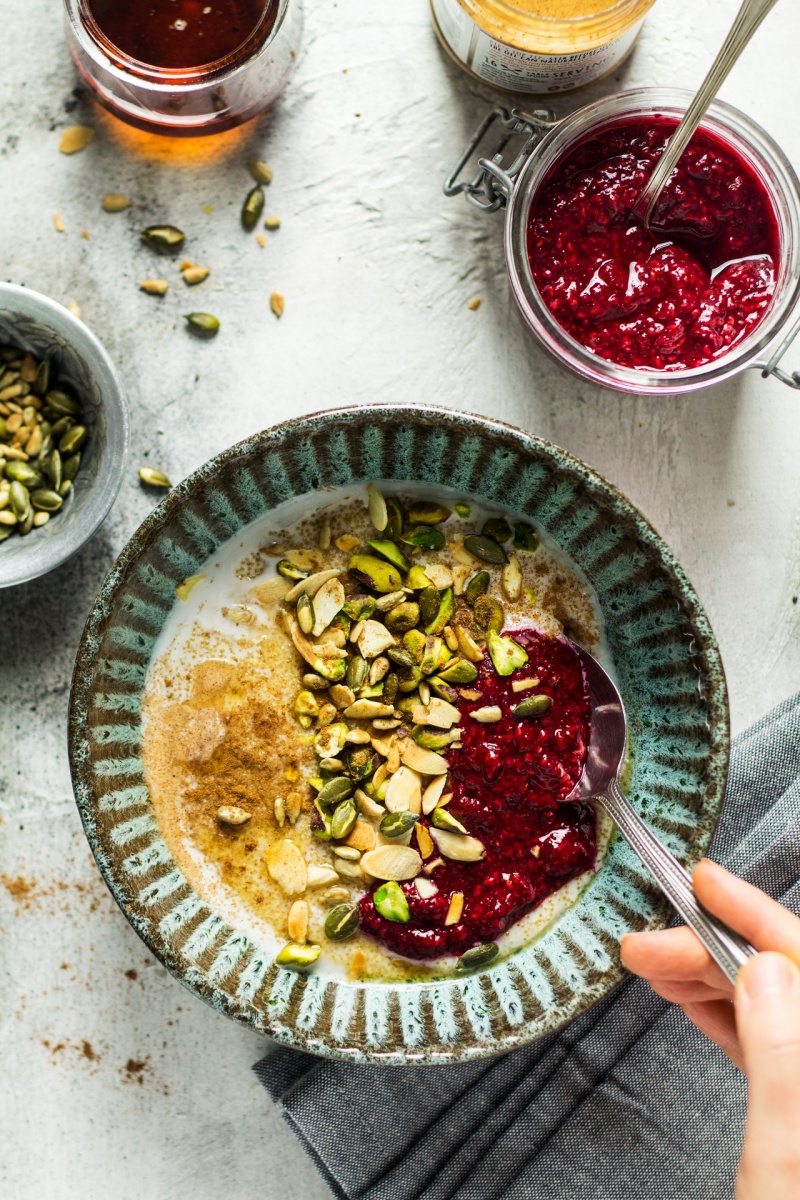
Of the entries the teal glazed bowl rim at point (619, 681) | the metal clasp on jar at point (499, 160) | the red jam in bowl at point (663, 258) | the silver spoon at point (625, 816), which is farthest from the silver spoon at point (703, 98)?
the silver spoon at point (625, 816)

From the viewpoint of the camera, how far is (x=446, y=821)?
110 centimetres

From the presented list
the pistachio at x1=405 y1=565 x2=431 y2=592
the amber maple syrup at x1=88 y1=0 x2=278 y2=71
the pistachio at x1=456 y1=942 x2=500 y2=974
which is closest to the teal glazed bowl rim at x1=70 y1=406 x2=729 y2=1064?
the pistachio at x1=456 y1=942 x2=500 y2=974

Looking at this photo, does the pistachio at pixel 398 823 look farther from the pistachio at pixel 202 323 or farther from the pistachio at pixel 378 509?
the pistachio at pixel 202 323

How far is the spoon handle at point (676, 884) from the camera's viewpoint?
913mm

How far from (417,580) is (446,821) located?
0.28m

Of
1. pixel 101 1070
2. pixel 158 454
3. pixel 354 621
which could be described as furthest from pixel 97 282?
pixel 101 1070

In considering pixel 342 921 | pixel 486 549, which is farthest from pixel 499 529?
pixel 342 921

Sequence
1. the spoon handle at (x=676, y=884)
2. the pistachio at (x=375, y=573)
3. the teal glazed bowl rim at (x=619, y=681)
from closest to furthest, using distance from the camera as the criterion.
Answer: the spoon handle at (x=676, y=884) < the teal glazed bowl rim at (x=619, y=681) < the pistachio at (x=375, y=573)

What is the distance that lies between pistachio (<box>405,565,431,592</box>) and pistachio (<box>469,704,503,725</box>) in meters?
0.16

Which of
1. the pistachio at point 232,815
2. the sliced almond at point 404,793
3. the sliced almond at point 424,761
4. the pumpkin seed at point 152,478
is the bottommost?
the pistachio at point 232,815

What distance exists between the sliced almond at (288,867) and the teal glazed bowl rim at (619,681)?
0.08 m

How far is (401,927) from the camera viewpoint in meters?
1.11

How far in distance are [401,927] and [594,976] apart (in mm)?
219

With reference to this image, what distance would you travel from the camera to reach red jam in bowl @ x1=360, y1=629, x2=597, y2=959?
110 centimetres
